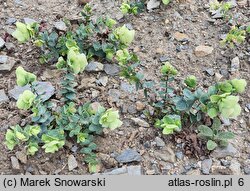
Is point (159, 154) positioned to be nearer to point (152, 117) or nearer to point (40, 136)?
point (152, 117)

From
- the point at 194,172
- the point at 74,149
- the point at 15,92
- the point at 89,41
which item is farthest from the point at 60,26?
the point at 194,172

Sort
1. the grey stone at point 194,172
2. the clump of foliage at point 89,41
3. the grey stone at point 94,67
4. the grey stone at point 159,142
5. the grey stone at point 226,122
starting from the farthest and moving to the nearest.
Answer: the grey stone at point 94,67 < the clump of foliage at point 89,41 < the grey stone at point 226,122 < the grey stone at point 159,142 < the grey stone at point 194,172

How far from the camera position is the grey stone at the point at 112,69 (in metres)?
2.90

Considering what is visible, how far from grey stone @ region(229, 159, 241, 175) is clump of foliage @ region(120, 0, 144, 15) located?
1.20m

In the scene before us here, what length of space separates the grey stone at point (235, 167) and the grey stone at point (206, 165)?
104 mm

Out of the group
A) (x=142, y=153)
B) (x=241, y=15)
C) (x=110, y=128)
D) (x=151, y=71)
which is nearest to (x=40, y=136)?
(x=110, y=128)

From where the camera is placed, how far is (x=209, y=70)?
9.60 feet

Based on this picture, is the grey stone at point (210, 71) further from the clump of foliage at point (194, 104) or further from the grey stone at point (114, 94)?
the grey stone at point (114, 94)

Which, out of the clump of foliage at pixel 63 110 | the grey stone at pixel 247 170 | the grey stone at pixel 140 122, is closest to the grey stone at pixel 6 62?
the clump of foliage at pixel 63 110

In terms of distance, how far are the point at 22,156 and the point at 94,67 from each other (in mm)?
721

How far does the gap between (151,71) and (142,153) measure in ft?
1.98

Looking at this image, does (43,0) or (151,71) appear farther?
(43,0)

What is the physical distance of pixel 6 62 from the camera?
292 cm

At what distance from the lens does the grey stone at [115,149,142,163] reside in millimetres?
2469
